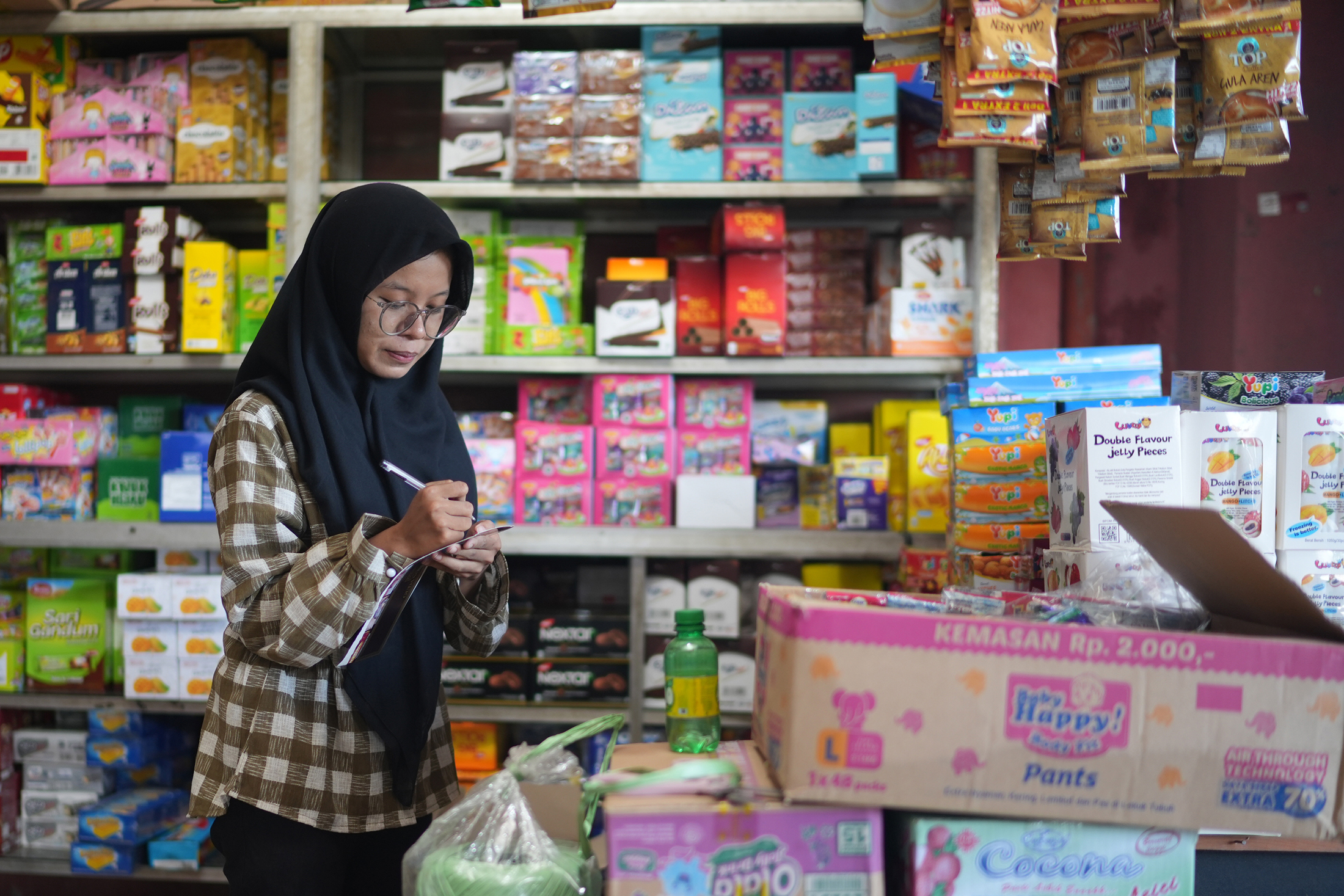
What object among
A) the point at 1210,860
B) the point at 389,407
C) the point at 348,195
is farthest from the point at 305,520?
the point at 1210,860

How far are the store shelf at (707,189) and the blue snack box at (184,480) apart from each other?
2.99 feet

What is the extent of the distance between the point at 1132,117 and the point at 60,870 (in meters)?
3.38

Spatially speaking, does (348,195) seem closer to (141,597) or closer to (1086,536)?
(1086,536)

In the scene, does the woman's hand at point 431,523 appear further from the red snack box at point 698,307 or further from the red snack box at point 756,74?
the red snack box at point 756,74

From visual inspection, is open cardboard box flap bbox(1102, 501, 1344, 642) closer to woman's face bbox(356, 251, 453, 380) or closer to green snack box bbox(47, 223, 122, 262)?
woman's face bbox(356, 251, 453, 380)

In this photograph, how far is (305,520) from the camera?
1.34m

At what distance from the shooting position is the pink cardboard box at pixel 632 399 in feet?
8.56

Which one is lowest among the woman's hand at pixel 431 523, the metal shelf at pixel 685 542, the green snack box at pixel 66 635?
the green snack box at pixel 66 635

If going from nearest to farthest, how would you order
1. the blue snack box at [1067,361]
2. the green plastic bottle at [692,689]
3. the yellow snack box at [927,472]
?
the green plastic bottle at [692,689]
the blue snack box at [1067,361]
the yellow snack box at [927,472]

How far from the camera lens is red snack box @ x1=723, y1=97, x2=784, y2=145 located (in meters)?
2.64

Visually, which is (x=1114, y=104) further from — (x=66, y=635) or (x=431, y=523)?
(x=66, y=635)

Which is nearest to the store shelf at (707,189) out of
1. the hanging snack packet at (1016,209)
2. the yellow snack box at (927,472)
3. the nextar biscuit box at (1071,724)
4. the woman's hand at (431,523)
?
the yellow snack box at (927,472)

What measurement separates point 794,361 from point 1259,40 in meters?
1.36

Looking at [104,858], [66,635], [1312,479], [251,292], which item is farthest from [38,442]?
[1312,479]
